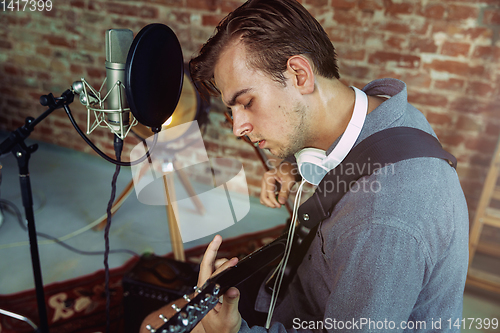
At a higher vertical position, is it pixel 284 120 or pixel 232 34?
pixel 232 34

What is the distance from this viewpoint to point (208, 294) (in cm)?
66

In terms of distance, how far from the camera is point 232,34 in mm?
917

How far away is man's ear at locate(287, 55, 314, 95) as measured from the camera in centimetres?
86

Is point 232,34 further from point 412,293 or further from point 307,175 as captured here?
point 412,293

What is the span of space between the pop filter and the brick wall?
1393 millimetres

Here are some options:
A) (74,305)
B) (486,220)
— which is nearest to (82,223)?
(74,305)

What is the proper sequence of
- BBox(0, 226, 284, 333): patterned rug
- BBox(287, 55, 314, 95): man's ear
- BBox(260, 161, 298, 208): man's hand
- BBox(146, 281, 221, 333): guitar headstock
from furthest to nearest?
BBox(0, 226, 284, 333): patterned rug < BBox(260, 161, 298, 208): man's hand < BBox(287, 55, 314, 95): man's ear < BBox(146, 281, 221, 333): guitar headstock

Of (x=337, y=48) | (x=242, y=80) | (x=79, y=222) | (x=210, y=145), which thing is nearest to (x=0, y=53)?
(x=79, y=222)

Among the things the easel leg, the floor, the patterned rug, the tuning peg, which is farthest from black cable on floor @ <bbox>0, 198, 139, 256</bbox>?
the tuning peg

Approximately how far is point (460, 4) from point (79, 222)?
2.32 m

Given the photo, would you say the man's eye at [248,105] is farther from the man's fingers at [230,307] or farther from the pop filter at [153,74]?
the man's fingers at [230,307]

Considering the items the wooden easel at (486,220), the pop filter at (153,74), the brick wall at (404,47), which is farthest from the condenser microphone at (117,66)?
the wooden easel at (486,220)

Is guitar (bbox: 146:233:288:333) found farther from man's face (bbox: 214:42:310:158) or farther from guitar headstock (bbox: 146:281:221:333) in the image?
man's face (bbox: 214:42:310:158)

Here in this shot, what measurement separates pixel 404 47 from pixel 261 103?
1259 millimetres
